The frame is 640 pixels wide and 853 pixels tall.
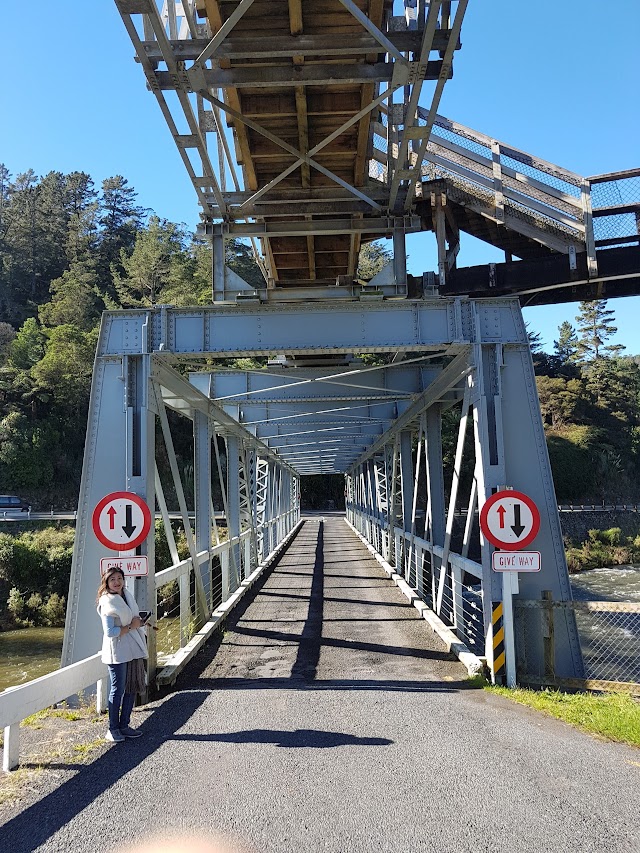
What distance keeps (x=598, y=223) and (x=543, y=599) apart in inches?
228

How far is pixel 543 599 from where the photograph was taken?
7.46 m

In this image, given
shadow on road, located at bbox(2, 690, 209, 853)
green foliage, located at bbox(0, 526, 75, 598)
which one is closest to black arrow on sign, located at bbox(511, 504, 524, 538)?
shadow on road, located at bbox(2, 690, 209, 853)

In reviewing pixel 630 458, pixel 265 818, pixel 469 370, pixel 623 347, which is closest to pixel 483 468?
pixel 469 370

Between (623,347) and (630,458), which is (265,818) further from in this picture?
(623,347)

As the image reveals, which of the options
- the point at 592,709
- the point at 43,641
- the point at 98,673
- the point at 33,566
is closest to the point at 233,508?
the point at 98,673

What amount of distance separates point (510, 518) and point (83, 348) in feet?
180

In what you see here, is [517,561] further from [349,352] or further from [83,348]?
[83,348]

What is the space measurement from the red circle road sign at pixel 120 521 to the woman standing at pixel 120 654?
1198mm

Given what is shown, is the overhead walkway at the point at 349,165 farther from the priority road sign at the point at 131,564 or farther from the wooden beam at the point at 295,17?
the priority road sign at the point at 131,564

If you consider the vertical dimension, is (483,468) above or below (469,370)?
below

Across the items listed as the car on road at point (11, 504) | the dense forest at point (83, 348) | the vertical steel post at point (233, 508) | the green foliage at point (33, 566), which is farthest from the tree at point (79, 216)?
the vertical steel post at point (233, 508)

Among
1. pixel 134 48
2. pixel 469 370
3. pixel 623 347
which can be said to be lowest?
pixel 469 370

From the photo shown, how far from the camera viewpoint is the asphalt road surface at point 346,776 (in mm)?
3549

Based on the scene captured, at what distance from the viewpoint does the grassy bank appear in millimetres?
5324
